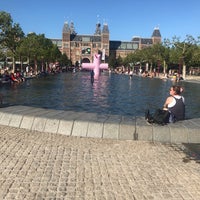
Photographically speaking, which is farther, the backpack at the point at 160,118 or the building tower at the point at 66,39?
the building tower at the point at 66,39

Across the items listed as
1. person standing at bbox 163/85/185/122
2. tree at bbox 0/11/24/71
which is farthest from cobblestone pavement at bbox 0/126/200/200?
tree at bbox 0/11/24/71

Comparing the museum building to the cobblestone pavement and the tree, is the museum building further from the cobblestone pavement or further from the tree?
the cobblestone pavement

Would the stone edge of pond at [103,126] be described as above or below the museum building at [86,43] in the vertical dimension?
below

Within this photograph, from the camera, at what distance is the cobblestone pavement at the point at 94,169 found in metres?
5.26

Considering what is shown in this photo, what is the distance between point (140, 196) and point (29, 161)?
2424mm

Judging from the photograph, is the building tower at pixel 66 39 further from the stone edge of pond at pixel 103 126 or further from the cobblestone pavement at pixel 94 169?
the cobblestone pavement at pixel 94 169

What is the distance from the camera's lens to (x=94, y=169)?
6.34m

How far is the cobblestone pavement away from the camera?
207 inches

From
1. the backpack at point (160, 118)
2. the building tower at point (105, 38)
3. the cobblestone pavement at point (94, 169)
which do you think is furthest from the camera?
the building tower at point (105, 38)

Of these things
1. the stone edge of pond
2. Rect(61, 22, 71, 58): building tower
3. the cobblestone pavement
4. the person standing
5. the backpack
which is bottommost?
the cobblestone pavement

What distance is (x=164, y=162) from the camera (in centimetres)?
690

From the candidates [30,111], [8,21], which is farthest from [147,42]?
[30,111]

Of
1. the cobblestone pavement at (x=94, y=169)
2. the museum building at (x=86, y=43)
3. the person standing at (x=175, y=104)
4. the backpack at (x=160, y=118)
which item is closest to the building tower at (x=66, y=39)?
the museum building at (x=86, y=43)

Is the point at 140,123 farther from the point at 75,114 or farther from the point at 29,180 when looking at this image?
the point at 29,180
